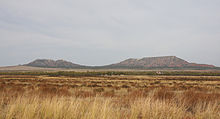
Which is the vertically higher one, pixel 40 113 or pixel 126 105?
pixel 40 113

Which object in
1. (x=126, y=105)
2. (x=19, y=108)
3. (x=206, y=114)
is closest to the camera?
(x=19, y=108)

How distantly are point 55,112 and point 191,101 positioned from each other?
666cm

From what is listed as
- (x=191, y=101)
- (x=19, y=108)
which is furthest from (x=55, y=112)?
(x=191, y=101)

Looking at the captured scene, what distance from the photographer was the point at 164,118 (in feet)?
13.6

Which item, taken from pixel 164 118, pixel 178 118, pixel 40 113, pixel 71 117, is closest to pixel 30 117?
pixel 40 113

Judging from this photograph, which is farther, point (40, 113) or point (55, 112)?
point (40, 113)

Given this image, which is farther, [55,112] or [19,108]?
[19,108]

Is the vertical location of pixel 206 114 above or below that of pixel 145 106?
below

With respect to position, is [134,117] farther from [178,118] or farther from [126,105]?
[126,105]

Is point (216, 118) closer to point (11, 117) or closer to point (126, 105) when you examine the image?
point (126, 105)

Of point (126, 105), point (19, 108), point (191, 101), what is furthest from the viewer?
point (191, 101)

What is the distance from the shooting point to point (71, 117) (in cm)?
374

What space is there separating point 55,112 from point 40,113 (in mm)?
570

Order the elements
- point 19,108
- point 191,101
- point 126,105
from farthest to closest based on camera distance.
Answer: point 191,101, point 126,105, point 19,108
